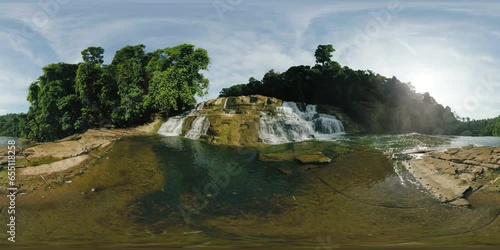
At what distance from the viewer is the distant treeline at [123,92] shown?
31938mm

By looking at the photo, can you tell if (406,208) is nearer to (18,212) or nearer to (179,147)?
(18,212)

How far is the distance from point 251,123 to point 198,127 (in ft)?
15.3

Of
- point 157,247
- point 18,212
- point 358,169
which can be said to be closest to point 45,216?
point 18,212

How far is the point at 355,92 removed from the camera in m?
43.6

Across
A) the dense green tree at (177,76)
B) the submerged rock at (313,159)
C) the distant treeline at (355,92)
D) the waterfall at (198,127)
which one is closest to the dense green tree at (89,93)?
the dense green tree at (177,76)

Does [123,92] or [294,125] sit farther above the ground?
[123,92]

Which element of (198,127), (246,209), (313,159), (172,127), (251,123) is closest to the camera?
(246,209)

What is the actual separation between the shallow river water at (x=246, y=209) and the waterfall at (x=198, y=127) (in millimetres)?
8945

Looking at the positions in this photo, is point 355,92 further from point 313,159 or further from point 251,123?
point 313,159

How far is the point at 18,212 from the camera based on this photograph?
32.1 feet

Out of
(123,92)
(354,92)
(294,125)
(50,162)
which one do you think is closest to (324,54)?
(354,92)

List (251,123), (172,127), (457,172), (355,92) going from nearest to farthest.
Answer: (457,172)
(251,123)
(172,127)
(355,92)

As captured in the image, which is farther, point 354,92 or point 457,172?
point 354,92

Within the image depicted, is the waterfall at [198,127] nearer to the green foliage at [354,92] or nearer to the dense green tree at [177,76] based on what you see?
the dense green tree at [177,76]
